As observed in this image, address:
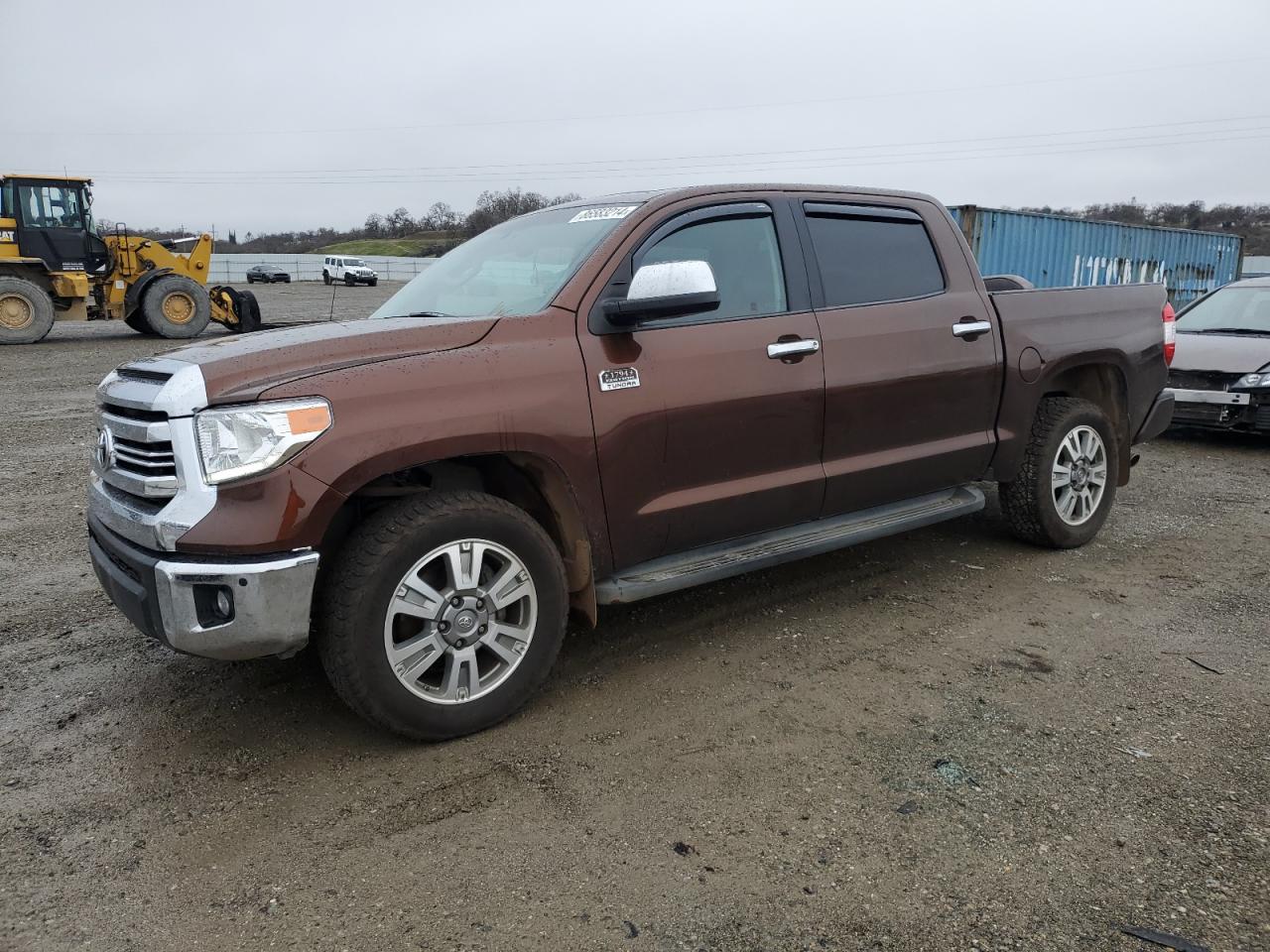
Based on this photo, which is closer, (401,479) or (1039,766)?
(1039,766)

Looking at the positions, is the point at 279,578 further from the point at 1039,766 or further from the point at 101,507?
the point at 1039,766

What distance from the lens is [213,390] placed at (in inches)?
111

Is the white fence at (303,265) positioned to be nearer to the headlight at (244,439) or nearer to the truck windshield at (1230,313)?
the truck windshield at (1230,313)

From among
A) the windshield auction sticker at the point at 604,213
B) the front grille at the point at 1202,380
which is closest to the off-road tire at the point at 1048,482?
the windshield auction sticker at the point at 604,213

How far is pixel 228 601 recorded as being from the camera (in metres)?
2.77

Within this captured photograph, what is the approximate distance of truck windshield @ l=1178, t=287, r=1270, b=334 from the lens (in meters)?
8.79

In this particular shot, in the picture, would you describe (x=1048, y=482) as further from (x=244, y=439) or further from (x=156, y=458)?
(x=156, y=458)

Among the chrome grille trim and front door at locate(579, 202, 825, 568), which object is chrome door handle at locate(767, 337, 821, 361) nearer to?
front door at locate(579, 202, 825, 568)

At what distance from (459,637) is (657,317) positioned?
135 cm

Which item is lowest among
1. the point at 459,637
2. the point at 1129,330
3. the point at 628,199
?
the point at 459,637

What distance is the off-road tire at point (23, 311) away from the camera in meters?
16.5

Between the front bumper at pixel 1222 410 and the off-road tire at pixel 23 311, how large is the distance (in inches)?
700

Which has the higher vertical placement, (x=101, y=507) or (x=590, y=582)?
(x=101, y=507)

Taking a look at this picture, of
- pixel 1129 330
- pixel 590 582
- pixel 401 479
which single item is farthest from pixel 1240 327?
pixel 401 479
